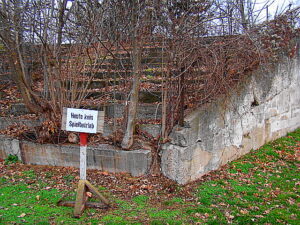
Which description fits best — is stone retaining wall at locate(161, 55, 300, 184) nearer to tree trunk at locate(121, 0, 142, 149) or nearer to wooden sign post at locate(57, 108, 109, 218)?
tree trunk at locate(121, 0, 142, 149)

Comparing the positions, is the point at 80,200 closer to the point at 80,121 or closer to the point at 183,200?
the point at 80,121

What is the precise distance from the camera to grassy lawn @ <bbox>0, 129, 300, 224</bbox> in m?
4.25

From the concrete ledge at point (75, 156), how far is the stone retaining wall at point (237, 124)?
444mm

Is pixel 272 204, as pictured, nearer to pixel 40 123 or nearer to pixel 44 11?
pixel 40 123

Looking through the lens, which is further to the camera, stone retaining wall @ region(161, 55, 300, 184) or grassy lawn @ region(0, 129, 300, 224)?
stone retaining wall @ region(161, 55, 300, 184)

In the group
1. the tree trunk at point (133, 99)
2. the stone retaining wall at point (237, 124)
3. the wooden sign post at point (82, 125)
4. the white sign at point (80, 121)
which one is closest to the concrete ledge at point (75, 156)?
the tree trunk at point (133, 99)

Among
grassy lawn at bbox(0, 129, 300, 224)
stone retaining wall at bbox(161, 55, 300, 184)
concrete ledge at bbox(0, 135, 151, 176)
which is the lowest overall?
grassy lawn at bbox(0, 129, 300, 224)

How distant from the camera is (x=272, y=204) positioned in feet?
15.9

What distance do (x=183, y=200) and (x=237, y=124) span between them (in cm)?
255

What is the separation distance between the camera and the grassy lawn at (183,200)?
4.25 metres

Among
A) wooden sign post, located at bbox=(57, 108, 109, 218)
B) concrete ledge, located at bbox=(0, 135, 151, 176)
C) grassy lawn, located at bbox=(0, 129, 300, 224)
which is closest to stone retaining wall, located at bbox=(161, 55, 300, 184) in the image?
grassy lawn, located at bbox=(0, 129, 300, 224)

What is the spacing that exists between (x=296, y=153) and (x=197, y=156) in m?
3.07

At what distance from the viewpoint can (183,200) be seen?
488 cm

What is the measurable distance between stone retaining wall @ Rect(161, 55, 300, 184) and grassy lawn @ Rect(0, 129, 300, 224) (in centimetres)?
33
